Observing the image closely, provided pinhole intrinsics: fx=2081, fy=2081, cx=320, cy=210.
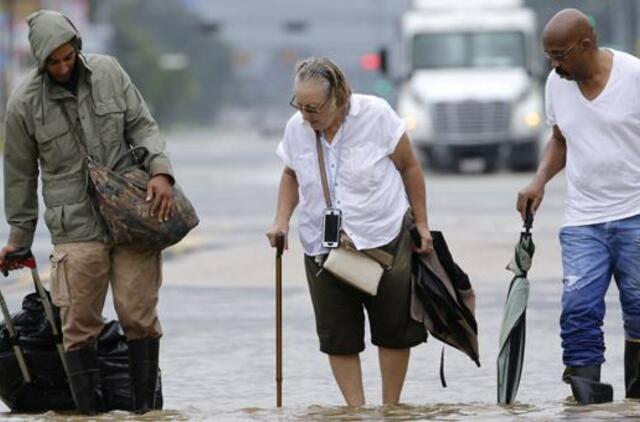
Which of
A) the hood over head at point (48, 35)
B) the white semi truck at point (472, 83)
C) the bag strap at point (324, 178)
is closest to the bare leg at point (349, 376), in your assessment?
the bag strap at point (324, 178)

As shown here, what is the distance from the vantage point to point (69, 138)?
8117 mm

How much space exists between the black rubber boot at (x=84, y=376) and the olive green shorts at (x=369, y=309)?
92 cm

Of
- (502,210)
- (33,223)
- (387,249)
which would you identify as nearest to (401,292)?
(387,249)

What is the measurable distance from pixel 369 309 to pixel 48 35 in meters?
1.69

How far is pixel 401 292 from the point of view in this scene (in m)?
8.30

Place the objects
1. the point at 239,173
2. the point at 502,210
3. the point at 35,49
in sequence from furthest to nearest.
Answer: the point at 239,173 → the point at 502,210 → the point at 35,49

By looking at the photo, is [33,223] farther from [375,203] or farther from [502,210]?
[502,210]

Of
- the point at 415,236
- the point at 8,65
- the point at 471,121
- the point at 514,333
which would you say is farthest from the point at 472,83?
the point at 8,65

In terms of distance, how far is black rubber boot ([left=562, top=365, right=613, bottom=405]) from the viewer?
26.9 ft

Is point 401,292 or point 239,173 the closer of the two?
point 401,292

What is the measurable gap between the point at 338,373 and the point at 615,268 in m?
1.19

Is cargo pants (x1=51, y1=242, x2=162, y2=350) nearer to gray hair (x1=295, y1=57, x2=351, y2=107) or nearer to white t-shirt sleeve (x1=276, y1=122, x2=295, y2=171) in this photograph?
white t-shirt sleeve (x1=276, y1=122, x2=295, y2=171)

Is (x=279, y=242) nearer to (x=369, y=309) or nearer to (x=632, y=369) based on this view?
(x=369, y=309)

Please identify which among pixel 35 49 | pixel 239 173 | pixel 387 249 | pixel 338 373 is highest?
pixel 35 49
